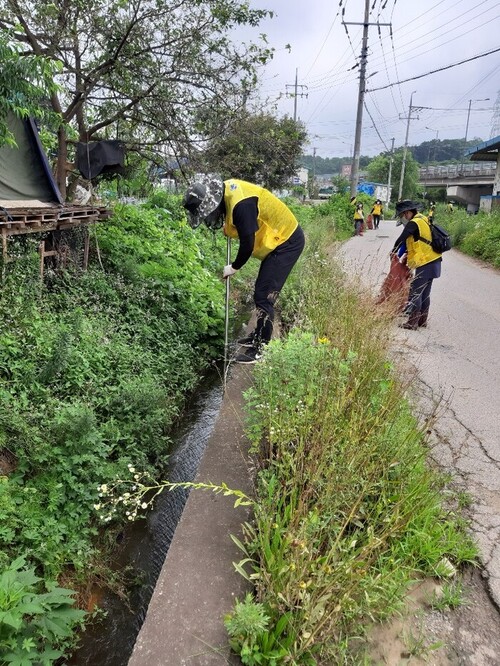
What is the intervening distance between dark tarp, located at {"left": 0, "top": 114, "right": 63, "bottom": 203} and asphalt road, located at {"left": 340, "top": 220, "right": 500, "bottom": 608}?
6106 millimetres

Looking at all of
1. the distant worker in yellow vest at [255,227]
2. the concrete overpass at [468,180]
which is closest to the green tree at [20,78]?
the distant worker in yellow vest at [255,227]

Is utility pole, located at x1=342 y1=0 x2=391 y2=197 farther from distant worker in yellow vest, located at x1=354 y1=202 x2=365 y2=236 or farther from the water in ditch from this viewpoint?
the water in ditch

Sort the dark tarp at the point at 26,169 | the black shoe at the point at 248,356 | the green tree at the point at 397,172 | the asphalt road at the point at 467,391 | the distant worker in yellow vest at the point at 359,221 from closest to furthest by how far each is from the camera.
A: 1. the asphalt road at the point at 467,391
2. the black shoe at the point at 248,356
3. the dark tarp at the point at 26,169
4. the distant worker in yellow vest at the point at 359,221
5. the green tree at the point at 397,172

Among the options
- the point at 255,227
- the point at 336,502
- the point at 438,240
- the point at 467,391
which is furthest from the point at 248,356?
the point at 438,240

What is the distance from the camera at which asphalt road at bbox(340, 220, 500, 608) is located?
275cm

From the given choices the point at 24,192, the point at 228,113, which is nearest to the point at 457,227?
the point at 228,113

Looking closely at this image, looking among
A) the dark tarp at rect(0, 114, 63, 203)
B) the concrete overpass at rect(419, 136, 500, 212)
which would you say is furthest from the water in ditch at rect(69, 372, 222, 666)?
the concrete overpass at rect(419, 136, 500, 212)

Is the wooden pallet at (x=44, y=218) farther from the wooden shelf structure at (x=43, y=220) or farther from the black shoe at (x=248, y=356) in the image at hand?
the black shoe at (x=248, y=356)

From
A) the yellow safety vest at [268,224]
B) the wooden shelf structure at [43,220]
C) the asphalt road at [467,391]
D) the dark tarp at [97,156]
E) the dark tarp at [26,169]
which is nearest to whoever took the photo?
the asphalt road at [467,391]

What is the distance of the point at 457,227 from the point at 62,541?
1881 centimetres

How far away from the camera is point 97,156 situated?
820 centimetres

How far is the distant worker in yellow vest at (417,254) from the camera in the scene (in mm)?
6312

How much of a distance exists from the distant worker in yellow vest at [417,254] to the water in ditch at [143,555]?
3384mm

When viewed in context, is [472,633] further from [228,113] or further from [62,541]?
[228,113]
